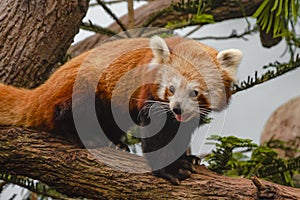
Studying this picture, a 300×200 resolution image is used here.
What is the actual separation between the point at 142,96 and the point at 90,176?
0.37 meters

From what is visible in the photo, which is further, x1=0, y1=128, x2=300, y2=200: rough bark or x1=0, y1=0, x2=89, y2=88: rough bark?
x1=0, y1=0, x2=89, y2=88: rough bark

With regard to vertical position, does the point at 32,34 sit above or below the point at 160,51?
above

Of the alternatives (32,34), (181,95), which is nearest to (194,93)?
(181,95)

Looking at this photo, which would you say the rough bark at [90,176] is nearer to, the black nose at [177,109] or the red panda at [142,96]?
the red panda at [142,96]

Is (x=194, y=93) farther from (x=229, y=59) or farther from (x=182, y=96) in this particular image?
(x=229, y=59)

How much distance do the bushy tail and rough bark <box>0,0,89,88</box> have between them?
0.80ft

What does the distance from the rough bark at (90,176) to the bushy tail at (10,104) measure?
0.24ft

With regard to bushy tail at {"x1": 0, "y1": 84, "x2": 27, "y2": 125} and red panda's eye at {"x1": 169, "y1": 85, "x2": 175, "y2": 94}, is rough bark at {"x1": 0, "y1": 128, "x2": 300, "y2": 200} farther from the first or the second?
red panda's eye at {"x1": 169, "y1": 85, "x2": 175, "y2": 94}

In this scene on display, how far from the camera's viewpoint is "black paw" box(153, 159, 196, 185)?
230cm

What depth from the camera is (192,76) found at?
2.34 m

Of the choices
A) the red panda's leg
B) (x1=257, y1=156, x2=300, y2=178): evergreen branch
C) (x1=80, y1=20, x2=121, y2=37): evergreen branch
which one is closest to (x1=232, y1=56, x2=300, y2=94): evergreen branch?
(x1=257, y1=156, x2=300, y2=178): evergreen branch

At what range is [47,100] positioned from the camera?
2.44 m

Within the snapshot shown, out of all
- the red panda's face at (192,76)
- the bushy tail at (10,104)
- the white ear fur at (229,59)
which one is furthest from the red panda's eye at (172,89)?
the bushy tail at (10,104)

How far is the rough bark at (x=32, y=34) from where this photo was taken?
2760 mm
